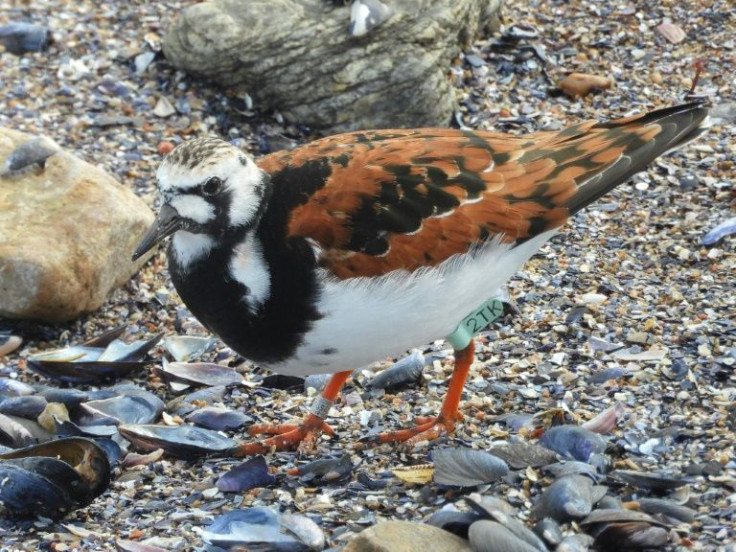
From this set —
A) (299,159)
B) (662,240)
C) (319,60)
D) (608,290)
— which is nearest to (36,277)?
(299,159)

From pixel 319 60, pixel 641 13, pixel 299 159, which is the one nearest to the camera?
A: pixel 299 159

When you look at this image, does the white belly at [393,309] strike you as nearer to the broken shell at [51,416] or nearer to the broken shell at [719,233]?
the broken shell at [51,416]

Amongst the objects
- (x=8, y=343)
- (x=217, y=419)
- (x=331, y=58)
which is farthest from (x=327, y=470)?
(x=331, y=58)

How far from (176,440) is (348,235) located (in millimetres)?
1045

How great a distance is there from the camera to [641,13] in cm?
697

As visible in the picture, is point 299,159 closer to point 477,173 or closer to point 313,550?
point 477,173

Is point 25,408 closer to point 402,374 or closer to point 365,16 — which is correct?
point 402,374

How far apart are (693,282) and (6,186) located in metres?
3.14

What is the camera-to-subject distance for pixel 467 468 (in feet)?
12.0

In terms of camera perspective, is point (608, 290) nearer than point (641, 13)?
Yes

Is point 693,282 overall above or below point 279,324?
below

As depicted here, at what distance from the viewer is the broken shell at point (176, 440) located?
405 cm

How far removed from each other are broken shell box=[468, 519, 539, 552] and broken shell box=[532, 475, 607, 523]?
0.22 m

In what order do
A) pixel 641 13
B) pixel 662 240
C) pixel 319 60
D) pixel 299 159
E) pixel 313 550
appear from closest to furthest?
pixel 313 550
pixel 299 159
pixel 662 240
pixel 319 60
pixel 641 13
